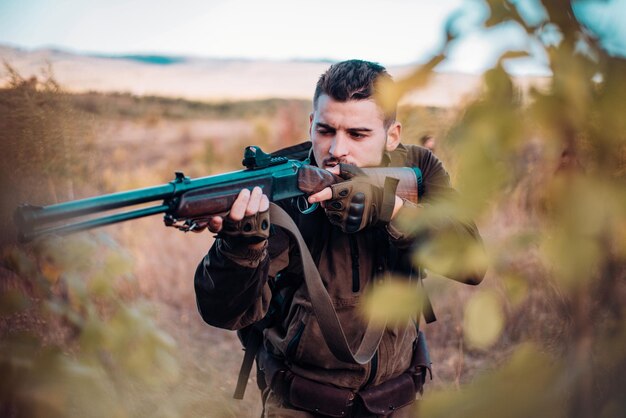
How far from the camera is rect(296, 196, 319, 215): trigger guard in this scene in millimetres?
2115

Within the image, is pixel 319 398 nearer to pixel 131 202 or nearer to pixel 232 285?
pixel 232 285

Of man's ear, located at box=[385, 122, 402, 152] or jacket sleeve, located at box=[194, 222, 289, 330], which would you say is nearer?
jacket sleeve, located at box=[194, 222, 289, 330]

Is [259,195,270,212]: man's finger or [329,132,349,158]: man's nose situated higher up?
[329,132,349,158]: man's nose

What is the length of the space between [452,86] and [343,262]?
1397mm

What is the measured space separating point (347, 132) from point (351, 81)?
201 mm

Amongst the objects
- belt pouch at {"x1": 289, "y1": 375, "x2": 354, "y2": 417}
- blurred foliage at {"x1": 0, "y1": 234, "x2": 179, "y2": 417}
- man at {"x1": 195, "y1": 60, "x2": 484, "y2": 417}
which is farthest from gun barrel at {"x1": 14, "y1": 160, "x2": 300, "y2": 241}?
belt pouch at {"x1": 289, "y1": 375, "x2": 354, "y2": 417}

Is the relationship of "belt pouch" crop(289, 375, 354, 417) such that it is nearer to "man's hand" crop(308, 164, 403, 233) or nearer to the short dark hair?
"man's hand" crop(308, 164, 403, 233)

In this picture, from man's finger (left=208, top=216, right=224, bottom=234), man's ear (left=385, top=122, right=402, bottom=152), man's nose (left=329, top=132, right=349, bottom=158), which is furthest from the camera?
man's ear (left=385, top=122, right=402, bottom=152)

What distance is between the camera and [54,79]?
2514 mm

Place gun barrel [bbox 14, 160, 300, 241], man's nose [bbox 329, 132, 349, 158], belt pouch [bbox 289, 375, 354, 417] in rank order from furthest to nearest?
1. man's nose [bbox 329, 132, 349, 158]
2. belt pouch [bbox 289, 375, 354, 417]
3. gun barrel [bbox 14, 160, 300, 241]

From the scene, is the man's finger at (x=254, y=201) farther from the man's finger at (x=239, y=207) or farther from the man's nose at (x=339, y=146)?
the man's nose at (x=339, y=146)

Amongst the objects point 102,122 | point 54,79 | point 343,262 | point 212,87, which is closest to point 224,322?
point 343,262

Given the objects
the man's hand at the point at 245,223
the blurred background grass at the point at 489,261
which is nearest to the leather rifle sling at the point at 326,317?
the man's hand at the point at 245,223

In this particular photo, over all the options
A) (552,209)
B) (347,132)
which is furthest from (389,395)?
(552,209)
